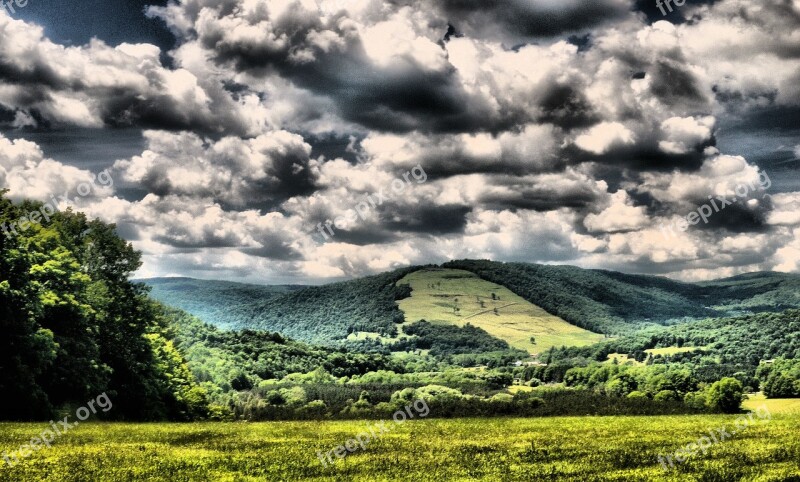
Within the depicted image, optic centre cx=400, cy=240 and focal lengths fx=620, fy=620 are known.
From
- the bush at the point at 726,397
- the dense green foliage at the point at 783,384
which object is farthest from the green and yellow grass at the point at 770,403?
the bush at the point at 726,397

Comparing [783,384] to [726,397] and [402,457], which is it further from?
[402,457]

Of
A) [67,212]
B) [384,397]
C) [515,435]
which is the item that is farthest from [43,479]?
[384,397]

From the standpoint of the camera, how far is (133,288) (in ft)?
287

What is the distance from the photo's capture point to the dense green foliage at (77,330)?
50.6 meters

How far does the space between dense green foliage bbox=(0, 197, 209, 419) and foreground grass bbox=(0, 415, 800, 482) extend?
607 inches

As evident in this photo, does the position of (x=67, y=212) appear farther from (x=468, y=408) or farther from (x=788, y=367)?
(x=788, y=367)

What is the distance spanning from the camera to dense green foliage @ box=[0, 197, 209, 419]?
166ft

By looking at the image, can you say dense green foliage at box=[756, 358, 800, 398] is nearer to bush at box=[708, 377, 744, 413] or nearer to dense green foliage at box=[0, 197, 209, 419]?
bush at box=[708, 377, 744, 413]

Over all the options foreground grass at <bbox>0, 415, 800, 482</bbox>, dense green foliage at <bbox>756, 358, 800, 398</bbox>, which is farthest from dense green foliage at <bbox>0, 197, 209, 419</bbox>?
dense green foliage at <bbox>756, 358, 800, 398</bbox>

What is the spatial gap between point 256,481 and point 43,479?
23.8ft

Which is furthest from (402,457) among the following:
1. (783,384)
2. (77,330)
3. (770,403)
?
(783,384)

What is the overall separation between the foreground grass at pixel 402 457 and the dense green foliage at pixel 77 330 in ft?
50.6

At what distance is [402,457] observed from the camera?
29.9m

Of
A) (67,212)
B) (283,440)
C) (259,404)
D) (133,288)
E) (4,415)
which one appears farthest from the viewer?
(259,404)
